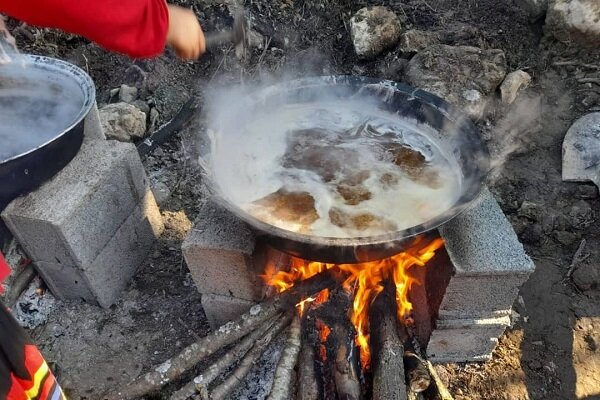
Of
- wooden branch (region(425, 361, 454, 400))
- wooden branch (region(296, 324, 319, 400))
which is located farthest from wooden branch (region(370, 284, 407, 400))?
wooden branch (region(296, 324, 319, 400))

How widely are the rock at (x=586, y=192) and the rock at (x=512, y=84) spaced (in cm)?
127

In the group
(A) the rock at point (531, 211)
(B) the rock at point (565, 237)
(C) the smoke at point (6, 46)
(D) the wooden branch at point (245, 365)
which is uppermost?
(C) the smoke at point (6, 46)

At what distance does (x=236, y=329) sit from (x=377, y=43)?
401cm

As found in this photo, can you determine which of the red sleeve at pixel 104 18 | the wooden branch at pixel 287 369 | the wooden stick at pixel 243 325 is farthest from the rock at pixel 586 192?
the red sleeve at pixel 104 18

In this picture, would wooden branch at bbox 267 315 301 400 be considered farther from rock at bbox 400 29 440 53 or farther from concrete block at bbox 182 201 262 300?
rock at bbox 400 29 440 53

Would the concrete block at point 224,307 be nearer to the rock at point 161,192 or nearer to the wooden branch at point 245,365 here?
the wooden branch at point 245,365

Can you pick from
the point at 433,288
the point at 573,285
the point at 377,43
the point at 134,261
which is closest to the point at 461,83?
the point at 377,43

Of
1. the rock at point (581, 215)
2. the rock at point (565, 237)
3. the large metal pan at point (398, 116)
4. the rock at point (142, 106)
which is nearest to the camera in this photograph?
the large metal pan at point (398, 116)

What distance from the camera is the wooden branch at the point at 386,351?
2.93 meters

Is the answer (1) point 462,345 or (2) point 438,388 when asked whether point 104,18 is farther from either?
(1) point 462,345

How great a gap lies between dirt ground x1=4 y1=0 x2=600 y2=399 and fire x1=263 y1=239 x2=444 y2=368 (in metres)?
0.69

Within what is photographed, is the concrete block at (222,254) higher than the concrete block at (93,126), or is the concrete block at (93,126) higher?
the concrete block at (93,126)

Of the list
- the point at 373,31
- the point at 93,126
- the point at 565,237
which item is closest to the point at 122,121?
the point at 93,126

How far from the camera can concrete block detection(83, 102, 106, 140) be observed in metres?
3.74
